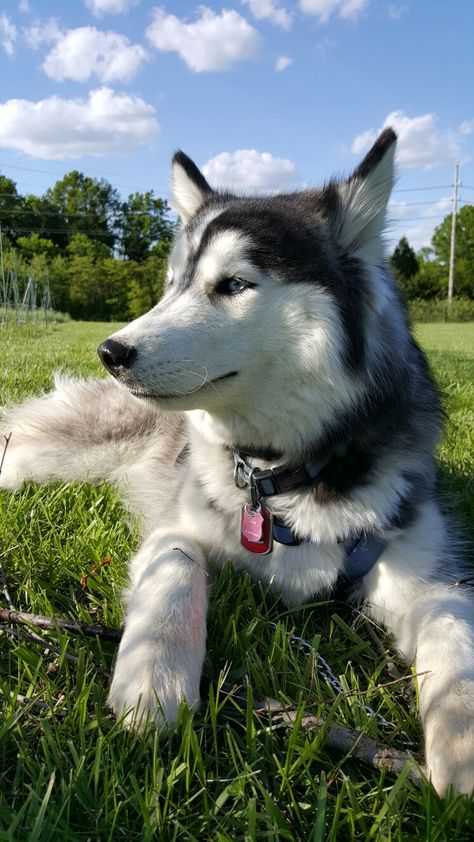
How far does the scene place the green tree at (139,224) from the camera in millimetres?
68250

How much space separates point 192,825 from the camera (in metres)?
1.08

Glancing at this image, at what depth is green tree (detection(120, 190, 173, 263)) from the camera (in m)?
68.2

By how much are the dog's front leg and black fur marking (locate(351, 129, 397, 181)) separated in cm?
140

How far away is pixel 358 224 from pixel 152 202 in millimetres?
75483

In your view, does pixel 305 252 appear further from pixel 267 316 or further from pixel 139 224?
pixel 139 224

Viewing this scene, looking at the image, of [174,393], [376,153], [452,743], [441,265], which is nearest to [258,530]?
[174,393]

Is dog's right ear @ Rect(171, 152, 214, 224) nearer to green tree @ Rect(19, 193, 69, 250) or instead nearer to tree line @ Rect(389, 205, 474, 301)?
tree line @ Rect(389, 205, 474, 301)

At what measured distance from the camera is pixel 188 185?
262 centimetres

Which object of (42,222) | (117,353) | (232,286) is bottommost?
(117,353)

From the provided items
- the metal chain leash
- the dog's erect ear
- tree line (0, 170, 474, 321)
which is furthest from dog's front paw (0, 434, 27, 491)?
tree line (0, 170, 474, 321)

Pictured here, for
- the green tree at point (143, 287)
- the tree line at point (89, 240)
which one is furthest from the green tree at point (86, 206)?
the green tree at point (143, 287)

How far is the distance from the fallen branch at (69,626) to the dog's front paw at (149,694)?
0.70 ft

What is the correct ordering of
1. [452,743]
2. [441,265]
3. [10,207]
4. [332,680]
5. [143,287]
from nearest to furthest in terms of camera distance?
1. [452,743]
2. [332,680]
3. [143,287]
4. [441,265]
5. [10,207]

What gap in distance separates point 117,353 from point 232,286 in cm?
45
